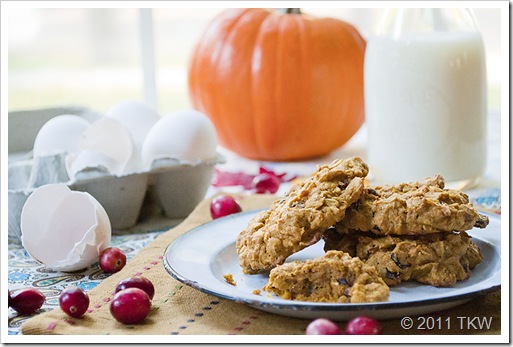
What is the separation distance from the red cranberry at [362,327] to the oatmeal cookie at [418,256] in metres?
0.16

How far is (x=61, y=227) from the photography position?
66.5 inches

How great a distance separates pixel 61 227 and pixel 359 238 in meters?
0.67

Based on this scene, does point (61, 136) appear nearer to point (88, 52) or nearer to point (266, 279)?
point (266, 279)

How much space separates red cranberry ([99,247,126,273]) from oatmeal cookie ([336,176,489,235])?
1.71 ft

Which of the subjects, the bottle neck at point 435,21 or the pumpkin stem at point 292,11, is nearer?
the bottle neck at point 435,21

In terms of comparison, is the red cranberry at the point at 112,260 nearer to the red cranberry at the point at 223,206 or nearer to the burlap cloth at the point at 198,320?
the burlap cloth at the point at 198,320

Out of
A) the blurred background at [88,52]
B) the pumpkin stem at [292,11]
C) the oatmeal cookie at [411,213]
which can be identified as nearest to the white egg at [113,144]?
the oatmeal cookie at [411,213]

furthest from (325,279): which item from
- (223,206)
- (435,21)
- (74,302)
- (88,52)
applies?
(88,52)

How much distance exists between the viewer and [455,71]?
7.28 ft

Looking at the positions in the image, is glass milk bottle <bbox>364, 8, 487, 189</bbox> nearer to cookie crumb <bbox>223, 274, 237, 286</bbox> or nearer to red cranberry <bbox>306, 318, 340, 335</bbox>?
cookie crumb <bbox>223, 274, 237, 286</bbox>

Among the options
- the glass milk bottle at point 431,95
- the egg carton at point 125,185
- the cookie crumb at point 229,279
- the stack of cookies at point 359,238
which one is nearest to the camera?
the stack of cookies at point 359,238

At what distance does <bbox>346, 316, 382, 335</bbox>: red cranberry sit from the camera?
121 cm

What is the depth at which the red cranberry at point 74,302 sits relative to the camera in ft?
4.43

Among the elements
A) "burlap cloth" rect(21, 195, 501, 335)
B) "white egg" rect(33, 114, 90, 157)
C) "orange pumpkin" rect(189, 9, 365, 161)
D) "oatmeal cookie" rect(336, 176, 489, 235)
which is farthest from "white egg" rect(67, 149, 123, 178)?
"orange pumpkin" rect(189, 9, 365, 161)
